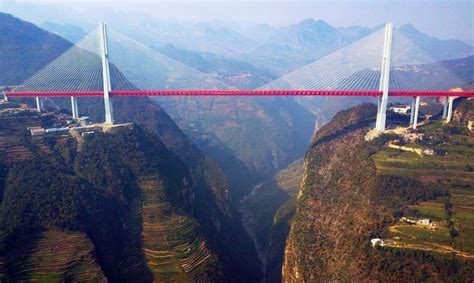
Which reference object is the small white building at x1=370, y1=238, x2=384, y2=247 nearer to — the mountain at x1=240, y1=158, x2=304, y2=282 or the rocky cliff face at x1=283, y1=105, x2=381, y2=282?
the rocky cliff face at x1=283, y1=105, x2=381, y2=282

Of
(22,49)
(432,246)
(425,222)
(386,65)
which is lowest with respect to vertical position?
(432,246)

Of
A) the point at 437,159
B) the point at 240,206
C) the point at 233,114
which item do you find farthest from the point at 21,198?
the point at 233,114

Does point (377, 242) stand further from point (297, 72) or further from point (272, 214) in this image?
point (272, 214)

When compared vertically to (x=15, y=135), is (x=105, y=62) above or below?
above

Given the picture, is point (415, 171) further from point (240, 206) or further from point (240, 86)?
point (240, 86)

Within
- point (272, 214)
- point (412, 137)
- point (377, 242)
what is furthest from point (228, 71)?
point (377, 242)

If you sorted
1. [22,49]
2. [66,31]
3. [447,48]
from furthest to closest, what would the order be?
[447,48] < [66,31] < [22,49]

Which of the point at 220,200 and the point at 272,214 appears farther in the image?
the point at 272,214

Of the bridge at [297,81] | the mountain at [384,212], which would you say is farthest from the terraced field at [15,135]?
the mountain at [384,212]

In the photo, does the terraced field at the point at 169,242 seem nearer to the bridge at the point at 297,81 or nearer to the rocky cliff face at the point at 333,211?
the rocky cliff face at the point at 333,211
